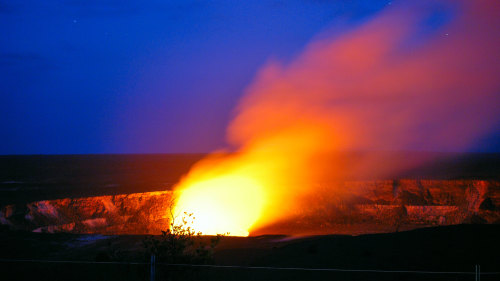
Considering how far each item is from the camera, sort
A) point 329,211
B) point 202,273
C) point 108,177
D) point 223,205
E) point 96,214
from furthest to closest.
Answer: point 108,177, point 329,211, point 96,214, point 223,205, point 202,273

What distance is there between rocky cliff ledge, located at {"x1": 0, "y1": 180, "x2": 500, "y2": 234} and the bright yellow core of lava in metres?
1.66

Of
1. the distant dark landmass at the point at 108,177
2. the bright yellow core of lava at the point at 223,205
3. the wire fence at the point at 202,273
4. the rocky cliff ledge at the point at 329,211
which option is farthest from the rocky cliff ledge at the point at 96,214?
the wire fence at the point at 202,273

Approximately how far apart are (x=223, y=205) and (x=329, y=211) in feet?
23.3

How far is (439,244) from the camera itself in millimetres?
14344

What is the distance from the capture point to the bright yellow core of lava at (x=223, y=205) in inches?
930

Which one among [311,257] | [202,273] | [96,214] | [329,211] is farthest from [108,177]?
[202,273]

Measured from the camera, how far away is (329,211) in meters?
28.5

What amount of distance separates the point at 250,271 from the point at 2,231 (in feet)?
44.7

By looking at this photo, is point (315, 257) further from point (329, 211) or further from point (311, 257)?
point (329, 211)

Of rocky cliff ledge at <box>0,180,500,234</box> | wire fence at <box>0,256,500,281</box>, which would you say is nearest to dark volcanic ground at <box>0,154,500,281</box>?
wire fence at <box>0,256,500,281</box>

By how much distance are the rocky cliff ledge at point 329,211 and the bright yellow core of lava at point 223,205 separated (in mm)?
1665

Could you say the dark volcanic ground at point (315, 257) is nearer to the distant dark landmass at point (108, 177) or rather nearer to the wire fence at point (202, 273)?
the wire fence at point (202, 273)

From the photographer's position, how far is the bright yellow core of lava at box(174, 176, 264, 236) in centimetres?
2362

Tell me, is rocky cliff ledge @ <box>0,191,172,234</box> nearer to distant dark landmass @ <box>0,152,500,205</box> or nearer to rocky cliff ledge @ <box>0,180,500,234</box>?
rocky cliff ledge @ <box>0,180,500,234</box>
